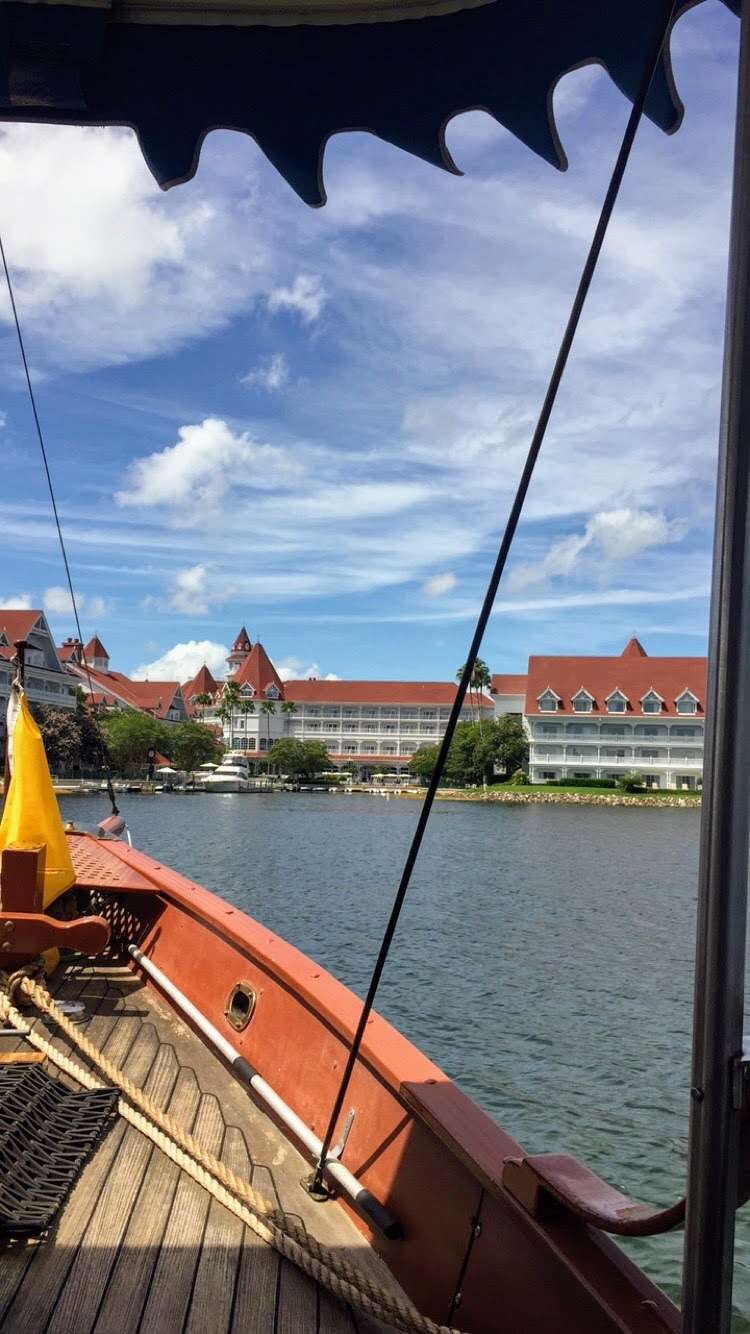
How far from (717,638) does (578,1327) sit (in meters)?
1.33

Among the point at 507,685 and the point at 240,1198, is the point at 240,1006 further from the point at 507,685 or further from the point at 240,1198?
the point at 507,685

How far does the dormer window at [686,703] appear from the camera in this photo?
74.5 metres

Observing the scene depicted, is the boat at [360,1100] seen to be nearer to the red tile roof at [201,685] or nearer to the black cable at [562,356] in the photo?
the black cable at [562,356]

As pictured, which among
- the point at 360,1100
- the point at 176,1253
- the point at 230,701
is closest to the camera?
the point at 176,1253

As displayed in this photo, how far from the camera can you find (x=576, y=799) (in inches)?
2672

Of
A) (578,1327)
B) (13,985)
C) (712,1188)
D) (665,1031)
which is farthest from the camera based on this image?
(665,1031)

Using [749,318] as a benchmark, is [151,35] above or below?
above

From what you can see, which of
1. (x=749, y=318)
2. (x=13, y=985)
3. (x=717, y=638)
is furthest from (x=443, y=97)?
(x=13, y=985)

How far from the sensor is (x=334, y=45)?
7.75 feet

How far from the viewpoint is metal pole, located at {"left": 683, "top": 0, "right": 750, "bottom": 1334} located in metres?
1.27

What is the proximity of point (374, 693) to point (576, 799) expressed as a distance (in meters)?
35.9

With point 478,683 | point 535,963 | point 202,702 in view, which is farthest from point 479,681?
point 535,963

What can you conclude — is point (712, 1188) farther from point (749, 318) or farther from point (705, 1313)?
point (749, 318)

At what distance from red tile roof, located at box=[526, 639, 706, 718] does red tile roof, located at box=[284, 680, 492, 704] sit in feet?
65.5
